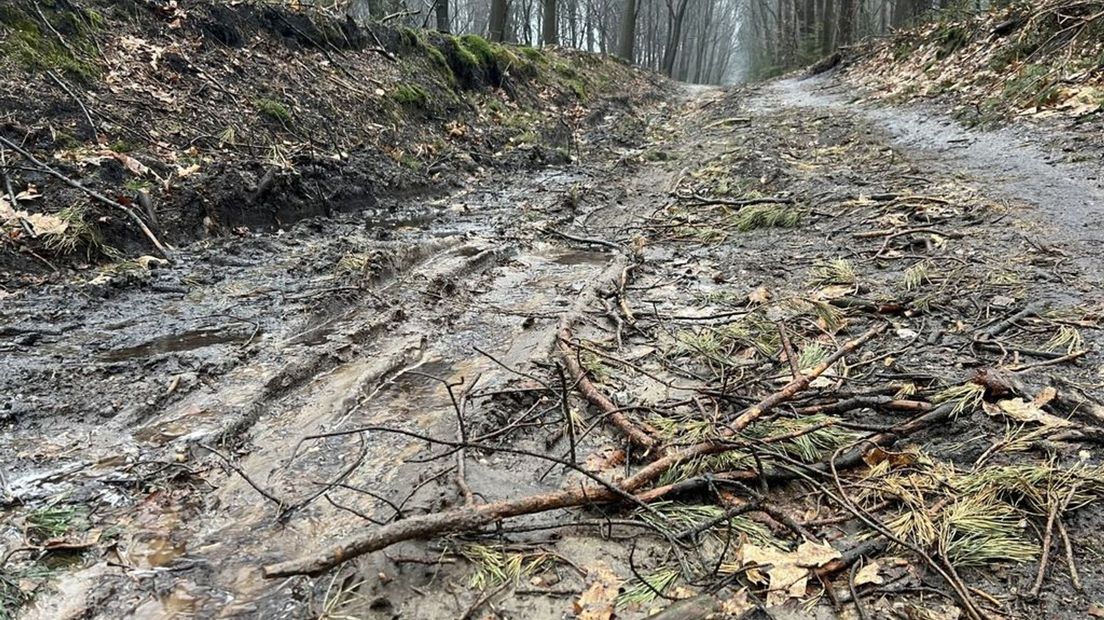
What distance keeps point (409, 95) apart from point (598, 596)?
28.4ft

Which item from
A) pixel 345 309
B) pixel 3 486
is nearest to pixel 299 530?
pixel 3 486

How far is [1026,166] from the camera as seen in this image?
5961 mm

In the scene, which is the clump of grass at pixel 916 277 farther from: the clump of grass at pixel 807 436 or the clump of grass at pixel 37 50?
the clump of grass at pixel 37 50

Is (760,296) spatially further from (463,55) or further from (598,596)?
(463,55)

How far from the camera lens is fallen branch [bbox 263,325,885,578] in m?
1.98

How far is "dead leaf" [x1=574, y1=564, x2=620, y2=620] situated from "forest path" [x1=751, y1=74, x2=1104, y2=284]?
335 centimetres

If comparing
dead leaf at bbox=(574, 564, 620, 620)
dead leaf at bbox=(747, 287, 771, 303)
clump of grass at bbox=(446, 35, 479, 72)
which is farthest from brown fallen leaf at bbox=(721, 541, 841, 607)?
clump of grass at bbox=(446, 35, 479, 72)

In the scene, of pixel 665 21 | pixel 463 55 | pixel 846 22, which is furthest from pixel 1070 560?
pixel 665 21

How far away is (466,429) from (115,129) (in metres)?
5.01

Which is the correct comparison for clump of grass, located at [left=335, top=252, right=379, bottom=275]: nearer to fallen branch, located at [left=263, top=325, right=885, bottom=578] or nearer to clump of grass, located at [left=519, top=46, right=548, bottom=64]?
fallen branch, located at [left=263, top=325, right=885, bottom=578]

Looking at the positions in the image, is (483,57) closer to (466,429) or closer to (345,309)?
(345,309)

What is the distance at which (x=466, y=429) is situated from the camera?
9.40ft

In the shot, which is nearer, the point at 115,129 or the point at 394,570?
the point at 394,570

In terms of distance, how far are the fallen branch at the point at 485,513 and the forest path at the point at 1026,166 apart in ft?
9.07
